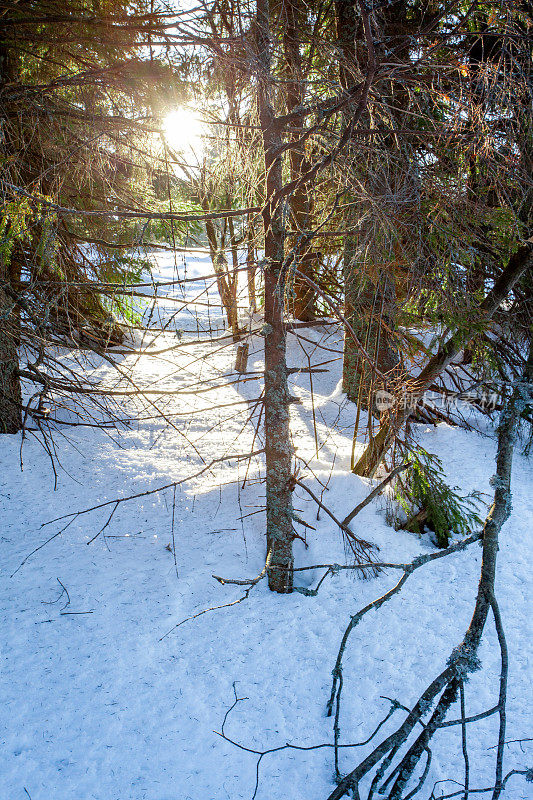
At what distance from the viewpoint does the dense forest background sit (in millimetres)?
2562

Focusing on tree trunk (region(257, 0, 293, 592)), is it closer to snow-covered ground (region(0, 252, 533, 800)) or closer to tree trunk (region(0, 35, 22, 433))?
snow-covered ground (region(0, 252, 533, 800))

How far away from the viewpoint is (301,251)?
12.8 ft

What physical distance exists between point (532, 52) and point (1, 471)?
5.23 metres

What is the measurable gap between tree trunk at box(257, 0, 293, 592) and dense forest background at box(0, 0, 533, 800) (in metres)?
0.02

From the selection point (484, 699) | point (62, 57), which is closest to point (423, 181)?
point (484, 699)

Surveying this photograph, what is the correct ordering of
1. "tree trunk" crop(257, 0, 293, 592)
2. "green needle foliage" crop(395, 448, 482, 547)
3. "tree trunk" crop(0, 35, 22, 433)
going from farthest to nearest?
"tree trunk" crop(0, 35, 22, 433) < "green needle foliage" crop(395, 448, 482, 547) < "tree trunk" crop(257, 0, 293, 592)

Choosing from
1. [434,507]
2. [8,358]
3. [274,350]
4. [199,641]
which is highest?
[274,350]

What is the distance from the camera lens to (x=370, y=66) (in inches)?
77.7

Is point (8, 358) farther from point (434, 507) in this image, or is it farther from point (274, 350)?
point (434, 507)

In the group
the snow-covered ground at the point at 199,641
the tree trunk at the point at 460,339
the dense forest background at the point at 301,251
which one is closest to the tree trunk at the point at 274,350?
the dense forest background at the point at 301,251

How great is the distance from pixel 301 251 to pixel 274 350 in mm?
1169

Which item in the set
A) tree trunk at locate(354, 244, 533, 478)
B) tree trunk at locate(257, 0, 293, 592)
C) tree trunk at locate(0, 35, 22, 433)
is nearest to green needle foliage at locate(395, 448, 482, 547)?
tree trunk at locate(354, 244, 533, 478)

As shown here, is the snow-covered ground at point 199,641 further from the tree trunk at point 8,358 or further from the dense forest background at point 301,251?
the tree trunk at point 8,358

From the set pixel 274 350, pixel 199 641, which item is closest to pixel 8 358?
pixel 274 350
